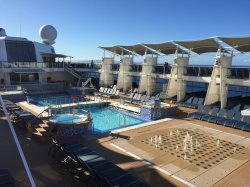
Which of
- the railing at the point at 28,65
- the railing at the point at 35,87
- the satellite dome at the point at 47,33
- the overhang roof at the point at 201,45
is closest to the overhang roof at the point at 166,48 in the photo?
the overhang roof at the point at 201,45

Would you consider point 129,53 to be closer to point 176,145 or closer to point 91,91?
point 91,91

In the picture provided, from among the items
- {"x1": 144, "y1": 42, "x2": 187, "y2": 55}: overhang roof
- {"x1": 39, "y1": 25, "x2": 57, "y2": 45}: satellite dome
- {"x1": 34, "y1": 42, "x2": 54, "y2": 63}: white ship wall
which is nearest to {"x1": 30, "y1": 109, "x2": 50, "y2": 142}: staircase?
{"x1": 144, "y1": 42, "x2": 187, "y2": 55}: overhang roof

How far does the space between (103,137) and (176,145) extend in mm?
3317

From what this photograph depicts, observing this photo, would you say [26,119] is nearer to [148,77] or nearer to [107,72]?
[148,77]

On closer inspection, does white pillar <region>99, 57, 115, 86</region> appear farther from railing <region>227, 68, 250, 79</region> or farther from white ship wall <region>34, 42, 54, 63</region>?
railing <region>227, 68, 250, 79</region>

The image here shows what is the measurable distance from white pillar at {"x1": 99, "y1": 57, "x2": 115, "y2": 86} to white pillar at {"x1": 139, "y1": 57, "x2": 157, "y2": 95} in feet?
18.8

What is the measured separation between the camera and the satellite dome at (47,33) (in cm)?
3716

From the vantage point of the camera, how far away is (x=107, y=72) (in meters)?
28.9

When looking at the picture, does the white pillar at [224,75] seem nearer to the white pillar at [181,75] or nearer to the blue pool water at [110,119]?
the white pillar at [181,75]

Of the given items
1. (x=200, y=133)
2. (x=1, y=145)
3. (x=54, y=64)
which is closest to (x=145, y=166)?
(x=200, y=133)

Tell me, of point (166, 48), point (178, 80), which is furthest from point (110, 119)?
point (166, 48)

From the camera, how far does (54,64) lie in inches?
1198

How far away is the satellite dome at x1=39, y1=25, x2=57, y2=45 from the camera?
37.2 meters

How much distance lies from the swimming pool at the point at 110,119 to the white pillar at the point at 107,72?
9.72 meters
